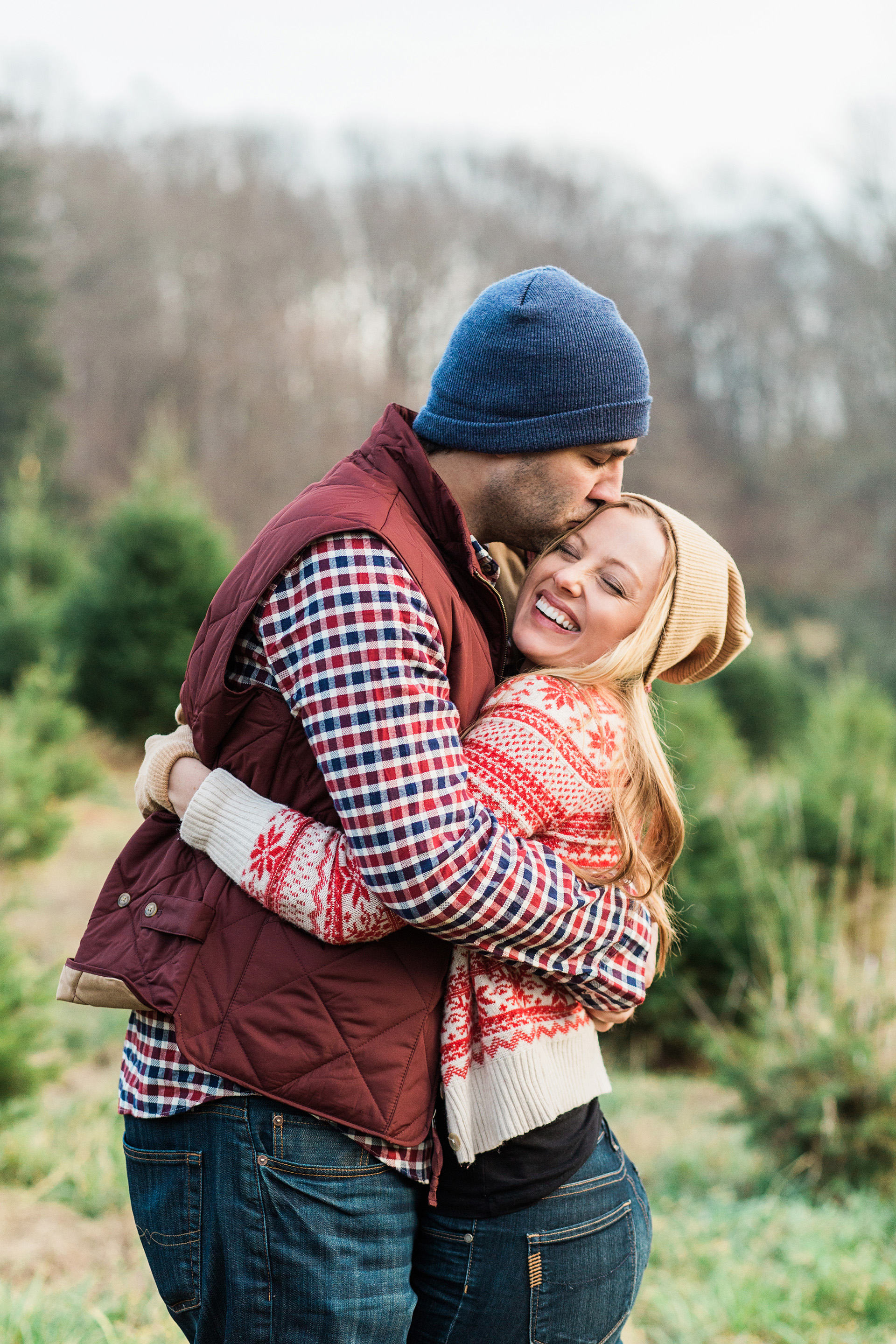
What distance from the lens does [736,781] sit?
734cm

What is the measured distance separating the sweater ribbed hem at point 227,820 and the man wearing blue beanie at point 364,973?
32 mm

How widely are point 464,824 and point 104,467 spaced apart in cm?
2261

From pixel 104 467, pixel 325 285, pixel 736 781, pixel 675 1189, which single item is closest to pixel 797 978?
pixel 675 1189

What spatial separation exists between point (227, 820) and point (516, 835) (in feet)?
1.31

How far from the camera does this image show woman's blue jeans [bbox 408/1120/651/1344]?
156cm

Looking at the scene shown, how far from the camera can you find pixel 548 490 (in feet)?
5.90

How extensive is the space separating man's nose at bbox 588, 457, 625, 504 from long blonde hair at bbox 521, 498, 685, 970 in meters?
0.02

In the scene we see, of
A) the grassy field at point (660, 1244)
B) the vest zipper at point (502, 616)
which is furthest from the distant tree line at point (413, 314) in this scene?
the vest zipper at point (502, 616)

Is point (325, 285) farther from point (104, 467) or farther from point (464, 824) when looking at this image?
point (464, 824)

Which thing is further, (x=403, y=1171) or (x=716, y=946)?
(x=716, y=946)

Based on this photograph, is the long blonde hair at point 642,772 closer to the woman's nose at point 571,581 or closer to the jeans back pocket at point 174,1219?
the woman's nose at point 571,581

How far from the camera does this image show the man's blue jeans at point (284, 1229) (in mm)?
1451

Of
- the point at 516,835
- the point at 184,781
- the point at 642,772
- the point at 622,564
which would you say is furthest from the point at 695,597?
the point at 184,781

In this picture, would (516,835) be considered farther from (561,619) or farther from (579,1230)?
(579,1230)
